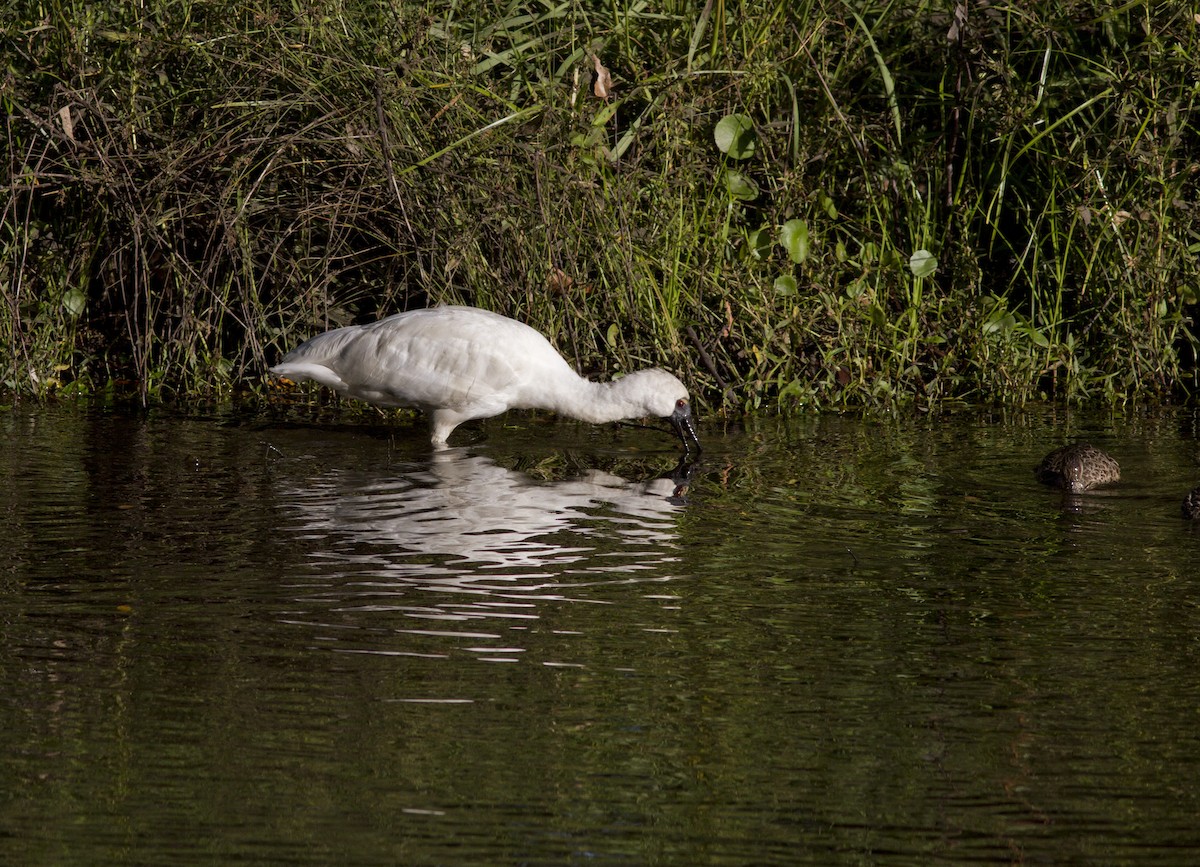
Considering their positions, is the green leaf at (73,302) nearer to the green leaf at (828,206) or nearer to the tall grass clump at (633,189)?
the tall grass clump at (633,189)

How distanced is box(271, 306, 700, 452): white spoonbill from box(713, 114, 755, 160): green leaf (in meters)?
1.77

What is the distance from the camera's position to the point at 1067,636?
4781mm

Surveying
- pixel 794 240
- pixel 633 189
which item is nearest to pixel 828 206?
pixel 794 240

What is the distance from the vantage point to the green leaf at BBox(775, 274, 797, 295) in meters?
9.23

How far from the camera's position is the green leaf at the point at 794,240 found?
9.37 meters

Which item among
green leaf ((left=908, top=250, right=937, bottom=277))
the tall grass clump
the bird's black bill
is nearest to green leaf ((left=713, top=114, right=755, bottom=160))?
the tall grass clump

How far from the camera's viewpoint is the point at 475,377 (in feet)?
25.7

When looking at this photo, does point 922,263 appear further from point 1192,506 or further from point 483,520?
point 483,520

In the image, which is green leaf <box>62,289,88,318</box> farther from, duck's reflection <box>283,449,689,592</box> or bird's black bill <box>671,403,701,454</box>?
bird's black bill <box>671,403,701,454</box>

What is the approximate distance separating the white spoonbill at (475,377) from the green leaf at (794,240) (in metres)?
1.68

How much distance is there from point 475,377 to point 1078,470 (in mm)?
2589

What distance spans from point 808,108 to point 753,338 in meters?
1.46

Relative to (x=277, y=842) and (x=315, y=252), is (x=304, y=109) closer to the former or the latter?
(x=315, y=252)

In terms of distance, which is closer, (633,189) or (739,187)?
(633,189)
